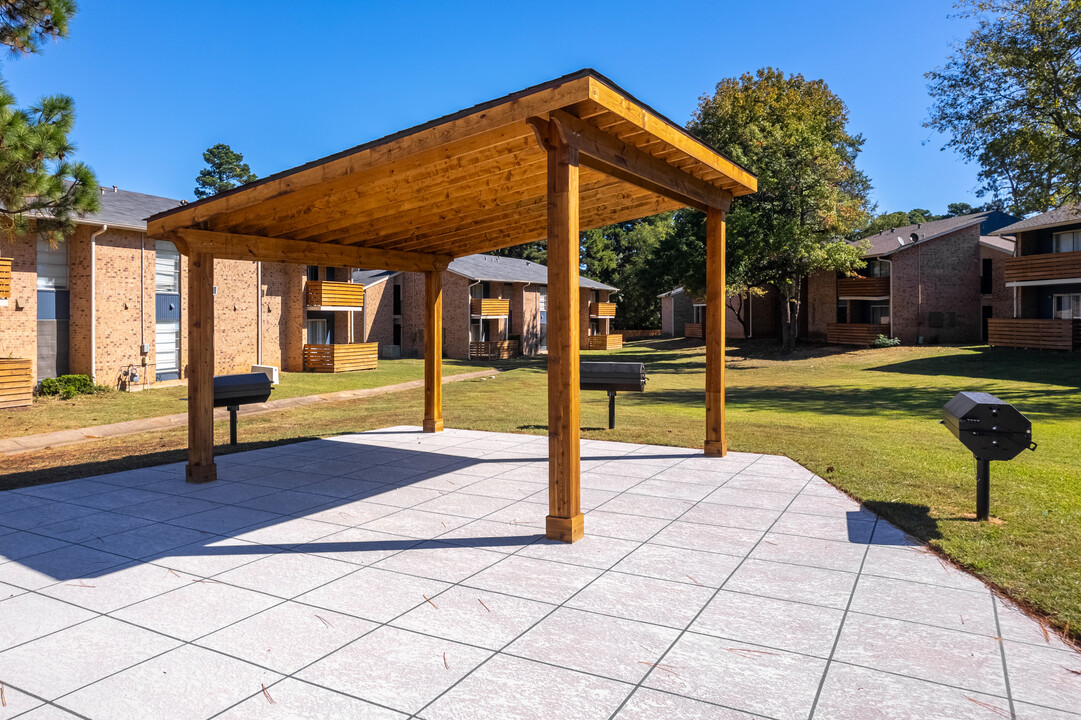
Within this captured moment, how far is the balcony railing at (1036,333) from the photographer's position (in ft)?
91.4

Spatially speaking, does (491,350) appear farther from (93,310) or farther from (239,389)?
(239,389)

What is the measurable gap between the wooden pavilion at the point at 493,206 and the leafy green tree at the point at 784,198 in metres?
23.9

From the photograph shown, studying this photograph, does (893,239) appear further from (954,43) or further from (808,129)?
(954,43)

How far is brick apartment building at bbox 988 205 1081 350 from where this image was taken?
28422 mm

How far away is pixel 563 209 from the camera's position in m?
5.59

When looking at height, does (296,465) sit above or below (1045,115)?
below

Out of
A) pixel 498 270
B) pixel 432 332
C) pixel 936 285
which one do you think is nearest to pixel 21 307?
pixel 432 332

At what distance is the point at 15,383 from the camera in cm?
1894

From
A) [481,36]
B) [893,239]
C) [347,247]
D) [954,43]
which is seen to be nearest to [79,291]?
[481,36]

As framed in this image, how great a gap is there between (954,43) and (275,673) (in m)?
26.0

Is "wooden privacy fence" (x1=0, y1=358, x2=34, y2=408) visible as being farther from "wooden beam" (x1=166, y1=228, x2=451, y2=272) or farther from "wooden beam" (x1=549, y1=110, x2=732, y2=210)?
"wooden beam" (x1=549, y1=110, x2=732, y2=210)

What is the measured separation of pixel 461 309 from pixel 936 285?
1067 inches

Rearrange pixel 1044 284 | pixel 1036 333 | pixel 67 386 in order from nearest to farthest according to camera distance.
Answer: pixel 67 386 → pixel 1036 333 → pixel 1044 284

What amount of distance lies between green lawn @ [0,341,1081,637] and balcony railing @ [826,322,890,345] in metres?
6.68
